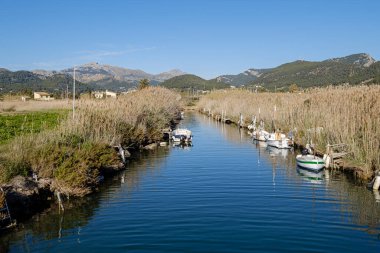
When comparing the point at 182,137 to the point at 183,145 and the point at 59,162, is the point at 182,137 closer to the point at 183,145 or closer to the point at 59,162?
the point at 183,145

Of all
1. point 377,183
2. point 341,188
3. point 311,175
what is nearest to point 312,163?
point 311,175

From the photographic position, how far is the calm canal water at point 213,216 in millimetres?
16062

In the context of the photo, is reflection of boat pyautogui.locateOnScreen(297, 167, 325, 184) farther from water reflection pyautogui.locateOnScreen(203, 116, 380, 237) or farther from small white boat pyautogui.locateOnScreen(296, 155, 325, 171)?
small white boat pyautogui.locateOnScreen(296, 155, 325, 171)

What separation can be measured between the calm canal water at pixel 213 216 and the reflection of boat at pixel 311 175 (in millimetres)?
64

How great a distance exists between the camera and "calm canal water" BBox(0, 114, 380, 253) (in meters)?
16.1

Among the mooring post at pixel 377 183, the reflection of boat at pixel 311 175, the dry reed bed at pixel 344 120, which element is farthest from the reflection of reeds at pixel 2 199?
the dry reed bed at pixel 344 120

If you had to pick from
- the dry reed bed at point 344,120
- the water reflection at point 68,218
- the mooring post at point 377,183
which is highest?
the dry reed bed at point 344,120

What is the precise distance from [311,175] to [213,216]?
12880 mm

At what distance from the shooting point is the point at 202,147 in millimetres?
45750

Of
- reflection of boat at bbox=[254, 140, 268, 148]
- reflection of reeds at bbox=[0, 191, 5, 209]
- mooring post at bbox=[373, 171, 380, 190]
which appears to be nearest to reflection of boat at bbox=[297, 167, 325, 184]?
mooring post at bbox=[373, 171, 380, 190]

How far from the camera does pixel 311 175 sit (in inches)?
1188

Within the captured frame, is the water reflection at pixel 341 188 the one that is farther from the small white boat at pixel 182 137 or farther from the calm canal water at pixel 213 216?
the small white boat at pixel 182 137

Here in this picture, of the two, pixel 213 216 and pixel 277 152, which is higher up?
pixel 277 152

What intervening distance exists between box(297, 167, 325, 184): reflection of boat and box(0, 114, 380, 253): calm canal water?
0.06m
